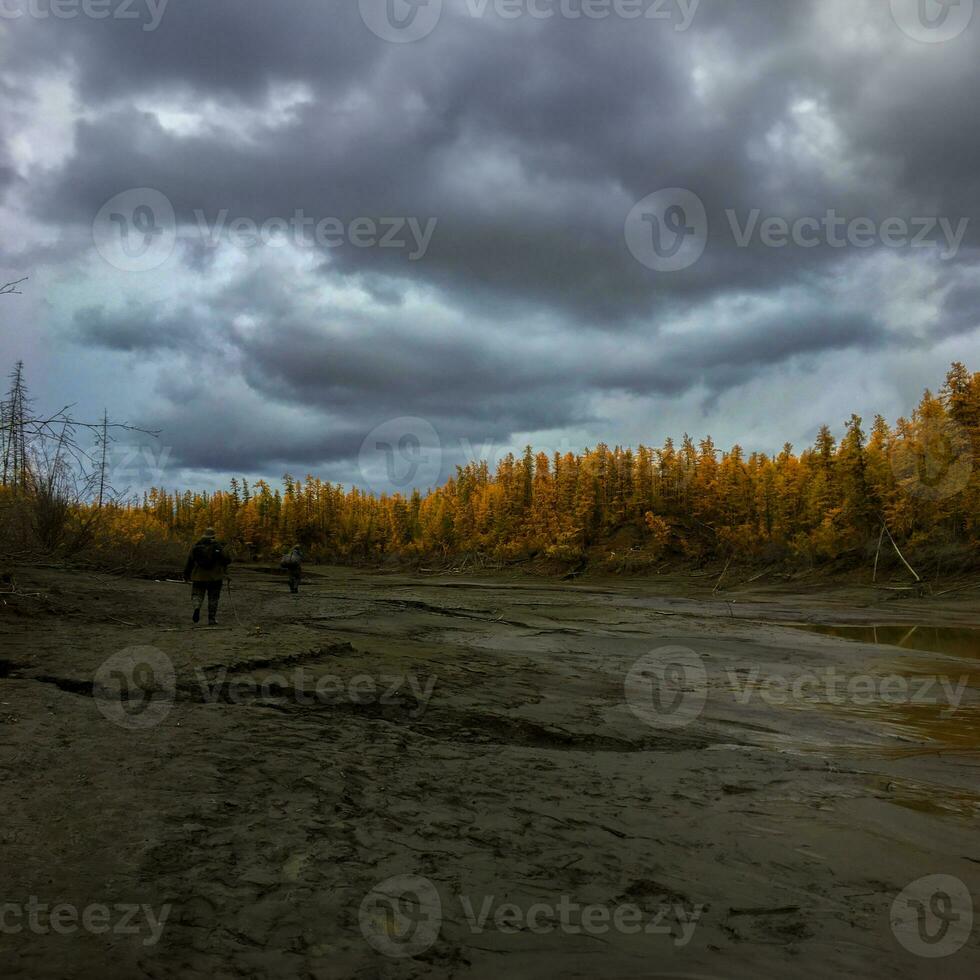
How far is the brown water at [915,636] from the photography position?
22.0 m

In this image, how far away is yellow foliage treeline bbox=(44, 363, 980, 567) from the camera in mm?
52031

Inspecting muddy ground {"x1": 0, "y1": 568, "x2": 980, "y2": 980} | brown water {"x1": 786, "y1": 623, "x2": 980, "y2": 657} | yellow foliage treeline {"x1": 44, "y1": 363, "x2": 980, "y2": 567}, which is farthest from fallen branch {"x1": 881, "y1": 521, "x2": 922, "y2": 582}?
muddy ground {"x1": 0, "y1": 568, "x2": 980, "y2": 980}

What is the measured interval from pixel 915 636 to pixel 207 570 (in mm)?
26558

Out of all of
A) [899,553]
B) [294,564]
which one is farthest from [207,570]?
[899,553]

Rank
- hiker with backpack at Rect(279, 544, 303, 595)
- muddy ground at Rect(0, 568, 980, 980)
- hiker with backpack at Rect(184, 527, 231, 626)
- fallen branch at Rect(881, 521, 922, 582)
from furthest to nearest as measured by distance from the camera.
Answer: fallen branch at Rect(881, 521, 922, 582)
hiker with backpack at Rect(279, 544, 303, 595)
hiker with backpack at Rect(184, 527, 231, 626)
muddy ground at Rect(0, 568, 980, 980)

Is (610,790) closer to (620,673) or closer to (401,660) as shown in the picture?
(401,660)

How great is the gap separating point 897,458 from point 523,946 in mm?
62515

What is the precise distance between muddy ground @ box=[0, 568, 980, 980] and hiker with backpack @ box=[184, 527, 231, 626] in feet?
11.0

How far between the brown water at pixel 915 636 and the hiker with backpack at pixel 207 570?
21660 mm

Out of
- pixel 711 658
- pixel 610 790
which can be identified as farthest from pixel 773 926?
pixel 711 658

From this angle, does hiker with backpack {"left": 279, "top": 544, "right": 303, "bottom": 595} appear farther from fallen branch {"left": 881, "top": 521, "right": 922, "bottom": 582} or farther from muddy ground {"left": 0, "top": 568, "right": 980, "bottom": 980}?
fallen branch {"left": 881, "top": 521, "right": 922, "bottom": 582}

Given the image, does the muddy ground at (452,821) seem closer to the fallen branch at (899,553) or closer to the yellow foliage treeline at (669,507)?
Answer: the yellow foliage treeline at (669,507)

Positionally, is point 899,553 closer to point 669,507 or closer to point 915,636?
point 915,636

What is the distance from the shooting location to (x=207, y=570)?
1548 centimetres
